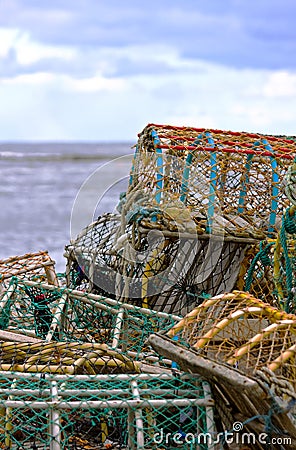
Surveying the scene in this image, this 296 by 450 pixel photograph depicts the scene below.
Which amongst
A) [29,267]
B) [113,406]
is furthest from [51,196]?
[113,406]

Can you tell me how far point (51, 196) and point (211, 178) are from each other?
19.0 m

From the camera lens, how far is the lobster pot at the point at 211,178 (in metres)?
4.68

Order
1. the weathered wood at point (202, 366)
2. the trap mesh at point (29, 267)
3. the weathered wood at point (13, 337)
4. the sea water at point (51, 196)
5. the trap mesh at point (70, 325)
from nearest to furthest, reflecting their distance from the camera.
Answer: the weathered wood at point (202, 366)
the trap mesh at point (70, 325)
the weathered wood at point (13, 337)
the trap mesh at point (29, 267)
the sea water at point (51, 196)

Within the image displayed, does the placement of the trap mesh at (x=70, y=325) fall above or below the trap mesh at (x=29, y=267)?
below

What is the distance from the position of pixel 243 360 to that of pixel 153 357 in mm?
848

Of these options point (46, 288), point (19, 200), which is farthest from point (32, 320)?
point (19, 200)

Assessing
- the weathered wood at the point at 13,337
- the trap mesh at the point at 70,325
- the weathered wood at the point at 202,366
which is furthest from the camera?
the weathered wood at the point at 13,337

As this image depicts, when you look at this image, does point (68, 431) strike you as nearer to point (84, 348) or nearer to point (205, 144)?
point (84, 348)

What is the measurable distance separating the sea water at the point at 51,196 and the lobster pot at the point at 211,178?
49cm

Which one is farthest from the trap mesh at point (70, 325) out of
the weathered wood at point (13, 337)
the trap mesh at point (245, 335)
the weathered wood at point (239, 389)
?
the weathered wood at point (239, 389)

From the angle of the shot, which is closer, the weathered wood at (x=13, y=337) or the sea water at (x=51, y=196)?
the weathered wood at (x=13, y=337)

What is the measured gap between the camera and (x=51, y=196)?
23.5 metres

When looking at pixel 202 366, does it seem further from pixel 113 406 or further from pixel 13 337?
pixel 13 337

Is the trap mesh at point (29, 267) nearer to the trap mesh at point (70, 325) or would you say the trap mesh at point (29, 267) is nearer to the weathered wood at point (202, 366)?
the trap mesh at point (70, 325)
